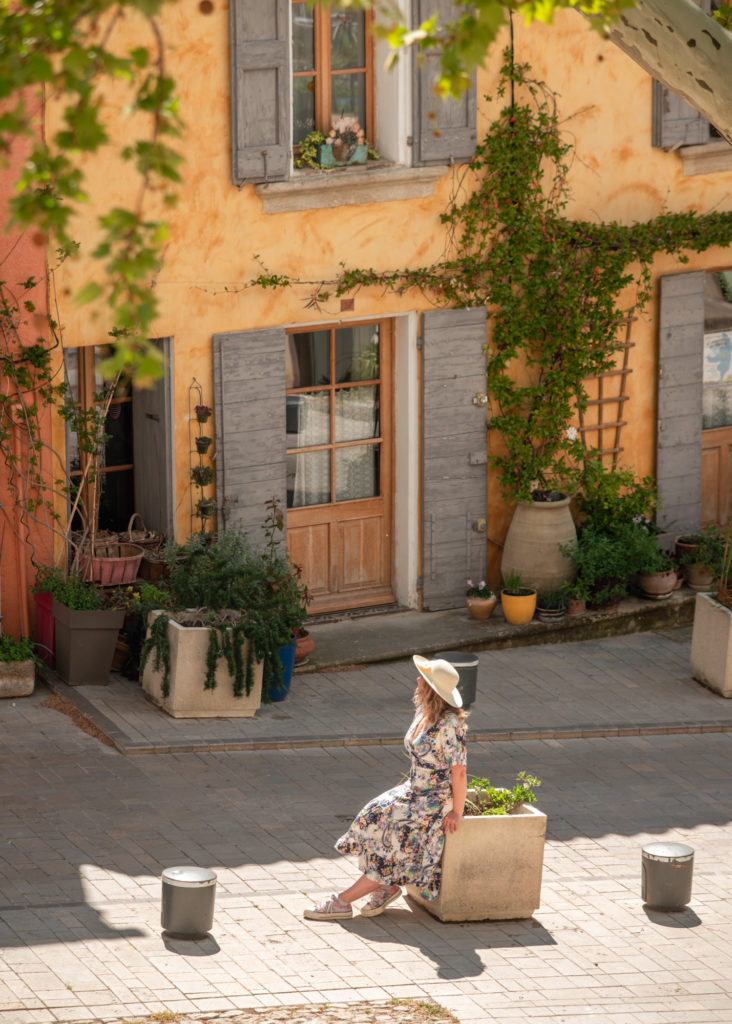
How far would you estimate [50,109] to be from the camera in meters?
12.6

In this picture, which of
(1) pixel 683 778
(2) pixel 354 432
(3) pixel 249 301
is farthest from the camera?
(2) pixel 354 432

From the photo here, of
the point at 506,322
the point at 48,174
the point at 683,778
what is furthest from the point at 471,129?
the point at 48,174

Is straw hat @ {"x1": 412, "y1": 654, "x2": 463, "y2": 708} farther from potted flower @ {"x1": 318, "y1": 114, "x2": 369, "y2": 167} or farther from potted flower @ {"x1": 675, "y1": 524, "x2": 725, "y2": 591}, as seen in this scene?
potted flower @ {"x1": 675, "y1": 524, "x2": 725, "y2": 591}

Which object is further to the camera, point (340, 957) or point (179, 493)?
point (179, 493)

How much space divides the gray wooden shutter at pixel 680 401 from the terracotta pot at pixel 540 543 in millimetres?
1414

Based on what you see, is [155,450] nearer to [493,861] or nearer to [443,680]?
[443,680]

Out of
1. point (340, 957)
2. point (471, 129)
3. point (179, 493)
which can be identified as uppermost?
point (471, 129)

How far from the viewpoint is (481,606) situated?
48.3ft

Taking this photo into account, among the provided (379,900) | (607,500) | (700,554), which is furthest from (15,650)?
(700,554)

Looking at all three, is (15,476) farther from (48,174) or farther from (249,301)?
(48,174)

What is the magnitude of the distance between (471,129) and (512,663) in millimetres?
4083

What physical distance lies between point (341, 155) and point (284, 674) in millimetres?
3896

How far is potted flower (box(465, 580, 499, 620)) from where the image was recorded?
14718 mm

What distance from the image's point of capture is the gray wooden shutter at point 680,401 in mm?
15695
